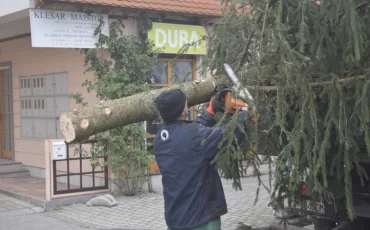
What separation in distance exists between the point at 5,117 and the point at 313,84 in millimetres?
10571

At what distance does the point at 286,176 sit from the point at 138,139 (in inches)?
215

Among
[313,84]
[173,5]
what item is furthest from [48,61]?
[313,84]

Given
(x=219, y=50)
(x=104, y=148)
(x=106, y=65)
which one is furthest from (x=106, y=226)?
(x=219, y=50)

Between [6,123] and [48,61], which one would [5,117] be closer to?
[6,123]

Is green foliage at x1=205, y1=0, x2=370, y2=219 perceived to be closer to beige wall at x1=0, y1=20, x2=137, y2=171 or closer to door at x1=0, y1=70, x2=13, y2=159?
beige wall at x1=0, y1=20, x2=137, y2=171

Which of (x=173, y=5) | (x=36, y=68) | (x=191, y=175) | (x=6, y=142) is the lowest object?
(x=6, y=142)

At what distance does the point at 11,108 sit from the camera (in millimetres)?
12289

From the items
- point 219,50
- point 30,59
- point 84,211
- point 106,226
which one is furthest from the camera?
point 30,59

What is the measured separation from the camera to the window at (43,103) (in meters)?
10.5

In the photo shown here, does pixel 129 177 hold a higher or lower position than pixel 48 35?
lower

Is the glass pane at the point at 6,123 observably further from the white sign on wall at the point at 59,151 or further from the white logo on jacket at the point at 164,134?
the white logo on jacket at the point at 164,134

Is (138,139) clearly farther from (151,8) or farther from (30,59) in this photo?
(30,59)

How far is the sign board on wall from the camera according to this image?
9.70m

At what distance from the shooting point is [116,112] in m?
4.21
